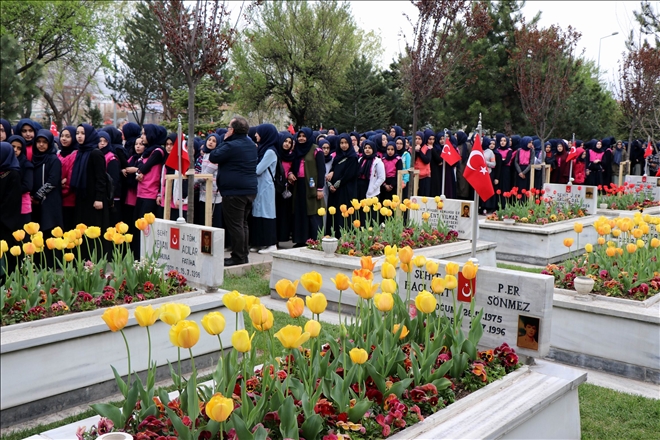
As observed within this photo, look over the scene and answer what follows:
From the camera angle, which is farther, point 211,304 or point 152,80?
point 152,80

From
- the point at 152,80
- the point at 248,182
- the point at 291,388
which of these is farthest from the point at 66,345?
the point at 152,80

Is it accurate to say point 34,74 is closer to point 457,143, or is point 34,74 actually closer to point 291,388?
point 457,143

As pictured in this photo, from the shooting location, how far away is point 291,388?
10.8 ft

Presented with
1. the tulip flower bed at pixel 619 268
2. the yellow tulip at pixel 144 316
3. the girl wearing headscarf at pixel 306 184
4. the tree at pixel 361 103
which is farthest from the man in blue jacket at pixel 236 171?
the tree at pixel 361 103

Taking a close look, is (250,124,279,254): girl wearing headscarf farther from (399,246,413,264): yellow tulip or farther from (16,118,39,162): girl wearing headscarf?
(399,246,413,264): yellow tulip

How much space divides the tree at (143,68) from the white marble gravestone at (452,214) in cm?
3334

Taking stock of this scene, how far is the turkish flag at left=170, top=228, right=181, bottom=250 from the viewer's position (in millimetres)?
6550

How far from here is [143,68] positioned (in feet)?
142

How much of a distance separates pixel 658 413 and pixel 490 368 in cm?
175

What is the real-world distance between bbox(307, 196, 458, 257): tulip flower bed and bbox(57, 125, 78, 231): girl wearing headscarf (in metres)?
3.49

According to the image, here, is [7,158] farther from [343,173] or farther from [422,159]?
[422,159]

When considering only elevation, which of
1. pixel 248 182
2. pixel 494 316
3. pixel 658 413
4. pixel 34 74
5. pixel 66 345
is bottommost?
pixel 658 413

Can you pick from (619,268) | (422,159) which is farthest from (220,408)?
(422,159)

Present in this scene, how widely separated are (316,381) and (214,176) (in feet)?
25.0
